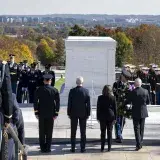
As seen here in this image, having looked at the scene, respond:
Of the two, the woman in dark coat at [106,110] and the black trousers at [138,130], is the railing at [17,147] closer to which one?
the woman in dark coat at [106,110]

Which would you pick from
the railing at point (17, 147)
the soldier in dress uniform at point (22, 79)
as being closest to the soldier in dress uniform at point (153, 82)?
the soldier in dress uniform at point (22, 79)

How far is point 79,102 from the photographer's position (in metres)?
11.5

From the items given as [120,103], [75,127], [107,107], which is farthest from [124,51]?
[107,107]

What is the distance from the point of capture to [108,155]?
11.5m

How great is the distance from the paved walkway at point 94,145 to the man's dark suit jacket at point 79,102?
0.76 meters

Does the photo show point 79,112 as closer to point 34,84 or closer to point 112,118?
point 112,118

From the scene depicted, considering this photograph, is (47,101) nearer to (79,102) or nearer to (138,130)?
(79,102)

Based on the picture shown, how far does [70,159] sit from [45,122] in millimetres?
890

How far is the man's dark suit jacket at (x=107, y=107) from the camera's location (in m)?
11.4

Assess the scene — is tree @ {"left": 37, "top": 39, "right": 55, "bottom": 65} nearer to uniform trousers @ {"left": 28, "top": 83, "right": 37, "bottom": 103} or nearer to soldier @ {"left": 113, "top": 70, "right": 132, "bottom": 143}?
uniform trousers @ {"left": 28, "top": 83, "right": 37, "bottom": 103}

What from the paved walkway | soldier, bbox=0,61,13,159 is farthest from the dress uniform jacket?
the paved walkway

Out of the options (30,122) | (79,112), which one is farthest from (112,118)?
(30,122)

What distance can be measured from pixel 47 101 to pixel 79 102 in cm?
59

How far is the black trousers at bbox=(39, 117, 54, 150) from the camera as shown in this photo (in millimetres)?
11578
